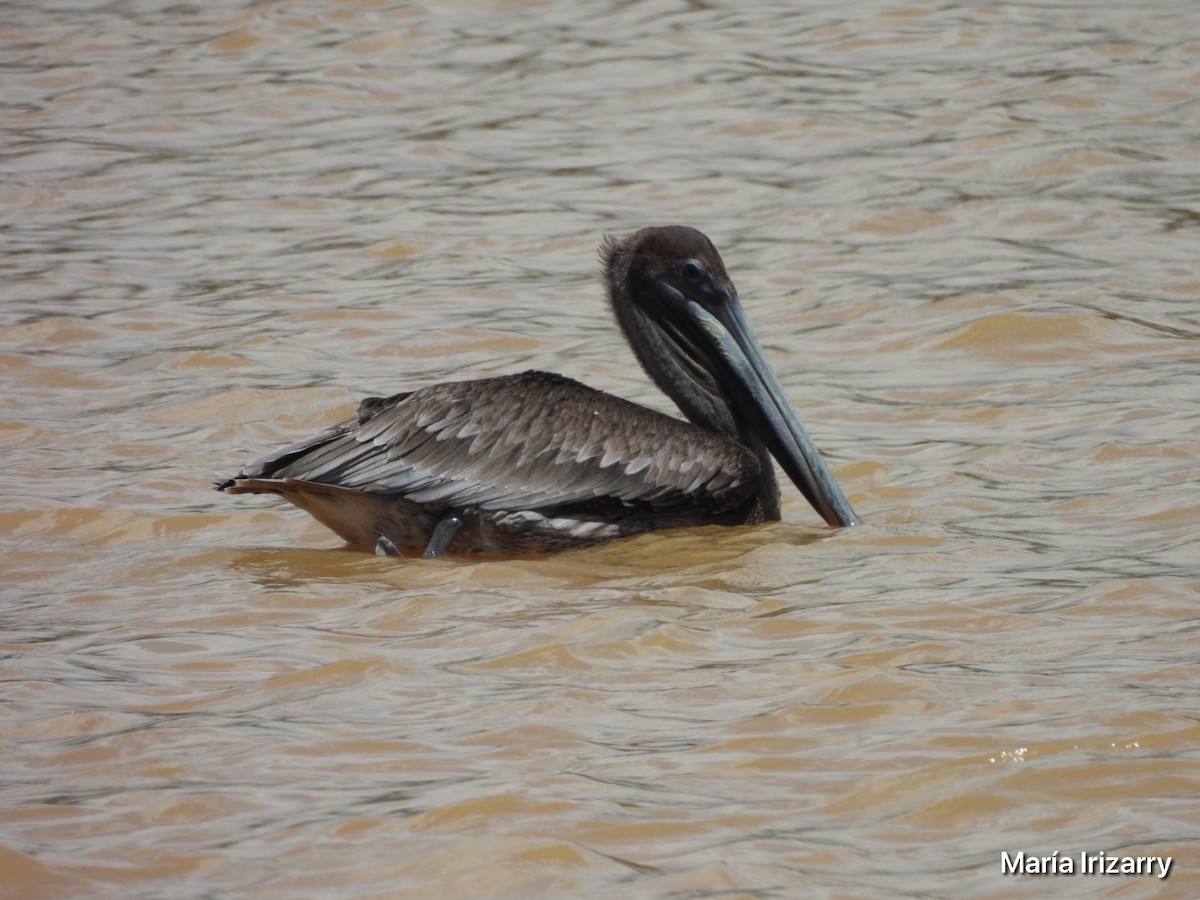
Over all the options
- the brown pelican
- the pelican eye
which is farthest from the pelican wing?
the pelican eye

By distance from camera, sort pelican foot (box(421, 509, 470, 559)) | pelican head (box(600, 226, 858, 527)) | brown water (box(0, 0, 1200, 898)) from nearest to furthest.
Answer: brown water (box(0, 0, 1200, 898)) → pelican foot (box(421, 509, 470, 559)) → pelican head (box(600, 226, 858, 527))

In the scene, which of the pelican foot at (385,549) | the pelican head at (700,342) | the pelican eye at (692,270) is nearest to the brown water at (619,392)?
the pelican foot at (385,549)

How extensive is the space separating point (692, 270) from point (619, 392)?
1.49 meters

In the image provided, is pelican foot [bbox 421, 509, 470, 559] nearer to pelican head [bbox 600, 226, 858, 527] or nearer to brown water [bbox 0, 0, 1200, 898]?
brown water [bbox 0, 0, 1200, 898]

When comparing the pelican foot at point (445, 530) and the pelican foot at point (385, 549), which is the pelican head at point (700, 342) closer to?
the pelican foot at point (445, 530)

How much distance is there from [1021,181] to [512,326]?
2877mm

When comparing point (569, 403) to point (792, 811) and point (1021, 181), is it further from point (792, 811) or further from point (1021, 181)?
point (1021, 181)

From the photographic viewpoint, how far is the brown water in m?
3.82

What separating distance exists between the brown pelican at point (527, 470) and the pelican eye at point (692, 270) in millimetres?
374

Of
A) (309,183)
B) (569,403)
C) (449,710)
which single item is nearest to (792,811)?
(449,710)

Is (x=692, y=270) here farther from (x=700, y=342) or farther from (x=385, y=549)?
(x=385, y=549)

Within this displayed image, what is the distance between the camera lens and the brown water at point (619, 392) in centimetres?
382

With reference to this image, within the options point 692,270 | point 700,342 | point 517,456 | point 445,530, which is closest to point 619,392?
point 700,342

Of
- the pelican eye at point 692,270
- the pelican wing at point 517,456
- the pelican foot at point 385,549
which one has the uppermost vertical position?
the pelican eye at point 692,270
